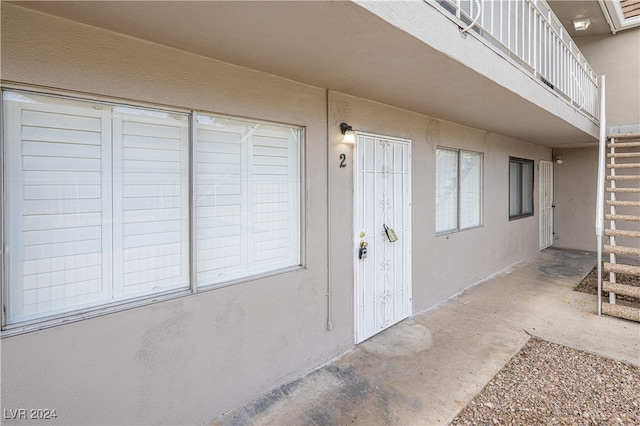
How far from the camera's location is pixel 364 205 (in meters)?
3.53

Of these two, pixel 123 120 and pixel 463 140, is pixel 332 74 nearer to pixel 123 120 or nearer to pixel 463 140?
pixel 123 120

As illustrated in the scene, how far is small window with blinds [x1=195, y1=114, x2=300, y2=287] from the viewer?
2.42 m

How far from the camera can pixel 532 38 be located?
12.4 feet

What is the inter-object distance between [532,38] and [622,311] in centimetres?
357

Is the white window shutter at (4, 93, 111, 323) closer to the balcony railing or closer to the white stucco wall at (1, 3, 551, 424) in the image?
the white stucco wall at (1, 3, 551, 424)

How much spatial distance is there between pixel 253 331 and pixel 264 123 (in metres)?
1.71

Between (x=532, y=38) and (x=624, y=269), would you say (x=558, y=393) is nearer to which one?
(x=624, y=269)

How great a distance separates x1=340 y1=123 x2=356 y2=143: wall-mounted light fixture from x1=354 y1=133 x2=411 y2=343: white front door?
0.19m

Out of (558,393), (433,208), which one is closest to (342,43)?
(433,208)

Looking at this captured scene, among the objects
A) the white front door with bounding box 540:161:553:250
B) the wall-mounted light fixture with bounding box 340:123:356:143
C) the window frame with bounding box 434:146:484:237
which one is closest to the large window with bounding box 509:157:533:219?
the white front door with bounding box 540:161:553:250

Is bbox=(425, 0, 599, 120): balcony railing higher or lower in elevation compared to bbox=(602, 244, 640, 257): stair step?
higher

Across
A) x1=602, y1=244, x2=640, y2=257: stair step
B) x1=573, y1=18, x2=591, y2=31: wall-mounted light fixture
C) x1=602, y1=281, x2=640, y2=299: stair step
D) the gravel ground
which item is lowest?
the gravel ground

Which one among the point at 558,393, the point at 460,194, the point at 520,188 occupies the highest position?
the point at 520,188

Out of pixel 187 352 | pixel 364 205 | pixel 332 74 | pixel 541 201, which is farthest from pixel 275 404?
pixel 541 201
